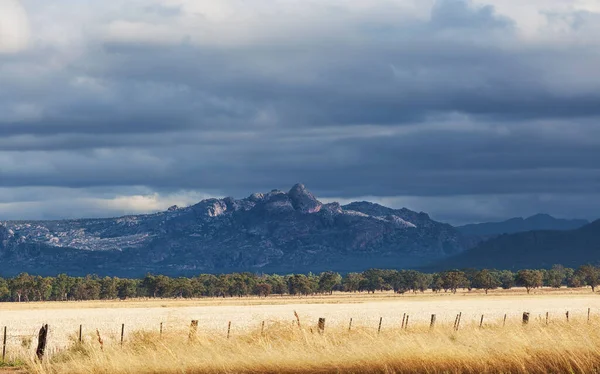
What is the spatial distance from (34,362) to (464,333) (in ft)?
49.2

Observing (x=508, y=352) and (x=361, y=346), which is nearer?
(x=508, y=352)

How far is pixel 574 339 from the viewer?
89.6 feet

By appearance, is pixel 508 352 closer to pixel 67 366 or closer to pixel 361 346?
pixel 361 346

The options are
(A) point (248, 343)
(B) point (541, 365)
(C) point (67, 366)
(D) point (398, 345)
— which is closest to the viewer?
(B) point (541, 365)

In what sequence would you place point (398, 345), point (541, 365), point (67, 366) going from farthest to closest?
point (67, 366) → point (398, 345) → point (541, 365)

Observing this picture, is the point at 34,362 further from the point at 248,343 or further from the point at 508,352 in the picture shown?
the point at 508,352

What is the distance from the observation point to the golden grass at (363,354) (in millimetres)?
26375

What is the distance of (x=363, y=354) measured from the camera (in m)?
27.8

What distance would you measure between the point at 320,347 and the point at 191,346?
4838mm

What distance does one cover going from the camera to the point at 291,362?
28234 millimetres

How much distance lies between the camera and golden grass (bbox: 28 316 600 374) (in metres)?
26.4

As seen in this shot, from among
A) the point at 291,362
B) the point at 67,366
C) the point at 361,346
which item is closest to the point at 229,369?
the point at 291,362

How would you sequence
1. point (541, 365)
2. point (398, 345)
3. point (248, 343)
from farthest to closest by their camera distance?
1. point (248, 343)
2. point (398, 345)
3. point (541, 365)

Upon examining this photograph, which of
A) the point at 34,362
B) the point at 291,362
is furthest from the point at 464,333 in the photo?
the point at 34,362
